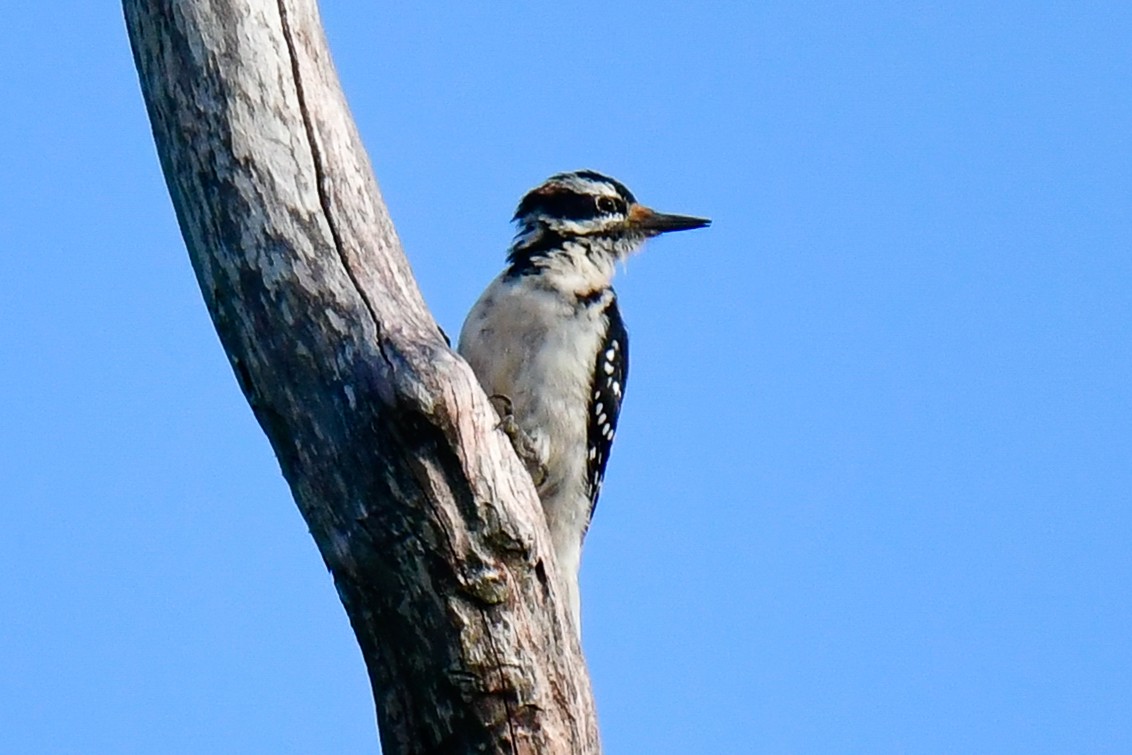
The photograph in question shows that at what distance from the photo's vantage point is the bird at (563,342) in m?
6.22

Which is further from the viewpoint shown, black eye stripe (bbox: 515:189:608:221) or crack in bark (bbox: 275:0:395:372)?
black eye stripe (bbox: 515:189:608:221)

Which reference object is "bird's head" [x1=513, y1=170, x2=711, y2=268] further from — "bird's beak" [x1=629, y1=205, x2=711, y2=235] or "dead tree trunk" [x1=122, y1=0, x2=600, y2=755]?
"dead tree trunk" [x1=122, y1=0, x2=600, y2=755]

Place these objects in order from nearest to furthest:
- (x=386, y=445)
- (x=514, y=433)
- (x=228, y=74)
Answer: (x=386, y=445) → (x=228, y=74) → (x=514, y=433)

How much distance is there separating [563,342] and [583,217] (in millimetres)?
766

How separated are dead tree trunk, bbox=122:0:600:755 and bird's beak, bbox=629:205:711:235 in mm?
2523

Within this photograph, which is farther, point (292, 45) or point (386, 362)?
point (292, 45)

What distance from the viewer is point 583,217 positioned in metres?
6.78

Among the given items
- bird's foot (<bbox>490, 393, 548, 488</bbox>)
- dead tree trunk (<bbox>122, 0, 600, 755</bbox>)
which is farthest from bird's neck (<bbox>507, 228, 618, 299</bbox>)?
dead tree trunk (<bbox>122, 0, 600, 755</bbox>)

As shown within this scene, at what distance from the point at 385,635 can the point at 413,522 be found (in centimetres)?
34

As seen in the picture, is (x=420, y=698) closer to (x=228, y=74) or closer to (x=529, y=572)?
(x=529, y=572)

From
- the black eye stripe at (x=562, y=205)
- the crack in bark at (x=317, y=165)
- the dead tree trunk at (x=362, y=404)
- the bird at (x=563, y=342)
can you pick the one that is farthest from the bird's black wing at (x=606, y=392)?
the crack in bark at (x=317, y=165)

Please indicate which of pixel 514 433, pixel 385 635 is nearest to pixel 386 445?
pixel 385 635

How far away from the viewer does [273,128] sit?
14.7ft

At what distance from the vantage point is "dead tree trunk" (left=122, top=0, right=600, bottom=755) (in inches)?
167
